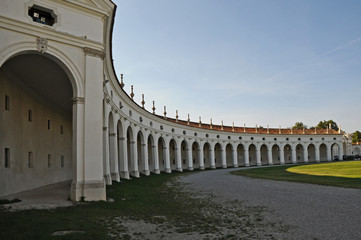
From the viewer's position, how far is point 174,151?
54.1 m

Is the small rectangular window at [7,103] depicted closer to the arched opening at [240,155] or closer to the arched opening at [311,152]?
the arched opening at [240,155]

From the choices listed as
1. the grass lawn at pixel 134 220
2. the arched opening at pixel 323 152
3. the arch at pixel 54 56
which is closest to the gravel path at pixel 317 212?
the grass lawn at pixel 134 220

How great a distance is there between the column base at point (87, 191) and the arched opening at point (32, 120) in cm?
402

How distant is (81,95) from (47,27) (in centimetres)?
315

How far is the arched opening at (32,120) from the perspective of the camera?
15.0 m

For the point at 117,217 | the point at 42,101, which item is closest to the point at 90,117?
the point at 117,217

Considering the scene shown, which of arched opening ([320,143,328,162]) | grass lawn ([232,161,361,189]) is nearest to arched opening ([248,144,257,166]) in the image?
arched opening ([320,143,328,162])

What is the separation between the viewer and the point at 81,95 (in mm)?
13875

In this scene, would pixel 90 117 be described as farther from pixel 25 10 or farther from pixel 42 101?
pixel 42 101

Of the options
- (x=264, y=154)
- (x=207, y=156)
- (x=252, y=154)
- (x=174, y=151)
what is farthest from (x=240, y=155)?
(x=174, y=151)

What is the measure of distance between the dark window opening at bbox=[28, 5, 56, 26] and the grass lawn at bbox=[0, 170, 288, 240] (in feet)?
26.2

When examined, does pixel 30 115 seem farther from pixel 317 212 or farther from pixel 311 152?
pixel 311 152

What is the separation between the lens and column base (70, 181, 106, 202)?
13.0m

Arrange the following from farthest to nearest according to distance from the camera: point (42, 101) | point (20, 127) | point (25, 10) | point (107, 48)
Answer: point (42, 101), point (107, 48), point (20, 127), point (25, 10)
